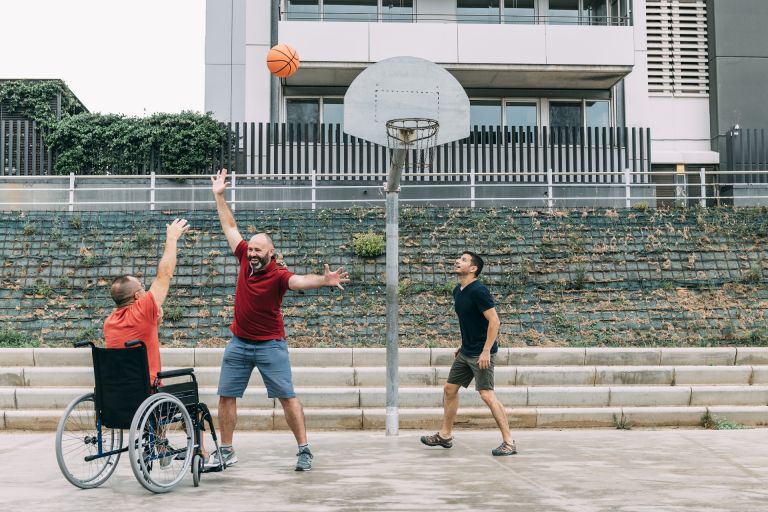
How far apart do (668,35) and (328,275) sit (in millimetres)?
20144

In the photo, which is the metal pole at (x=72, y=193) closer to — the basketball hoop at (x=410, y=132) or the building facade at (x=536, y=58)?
the building facade at (x=536, y=58)

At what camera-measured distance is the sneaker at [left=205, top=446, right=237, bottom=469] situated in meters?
6.37

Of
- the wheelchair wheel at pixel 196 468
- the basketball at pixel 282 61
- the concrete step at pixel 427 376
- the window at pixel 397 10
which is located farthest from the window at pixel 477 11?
the wheelchair wheel at pixel 196 468

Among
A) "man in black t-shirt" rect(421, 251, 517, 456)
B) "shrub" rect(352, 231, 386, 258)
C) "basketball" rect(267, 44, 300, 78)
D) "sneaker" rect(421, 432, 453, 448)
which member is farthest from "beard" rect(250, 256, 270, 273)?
"basketball" rect(267, 44, 300, 78)

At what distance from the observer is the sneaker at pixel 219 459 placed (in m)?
6.37

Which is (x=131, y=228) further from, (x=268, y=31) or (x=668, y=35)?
(x=668, y=35)

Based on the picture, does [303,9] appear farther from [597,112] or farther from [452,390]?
[452,390]

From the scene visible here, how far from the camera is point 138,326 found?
238 inches

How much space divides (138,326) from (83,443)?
1095mm

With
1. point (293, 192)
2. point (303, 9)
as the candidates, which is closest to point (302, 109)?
point (303, 9)

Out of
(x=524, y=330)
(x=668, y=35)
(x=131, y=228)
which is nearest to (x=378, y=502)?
(x=524, y=330)

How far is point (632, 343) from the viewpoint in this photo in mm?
12336

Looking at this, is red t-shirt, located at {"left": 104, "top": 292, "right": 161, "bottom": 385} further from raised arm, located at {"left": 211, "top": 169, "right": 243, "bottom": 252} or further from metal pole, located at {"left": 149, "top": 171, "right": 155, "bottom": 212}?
metal pole, located at {"left": 149, "top": 171, "right": 155, "bottom": 212}

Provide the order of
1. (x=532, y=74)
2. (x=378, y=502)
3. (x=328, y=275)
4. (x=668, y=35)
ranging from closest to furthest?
(x=378, y=502), (x=328, y=275), (x=532, y=74), (x=668, y=35)
